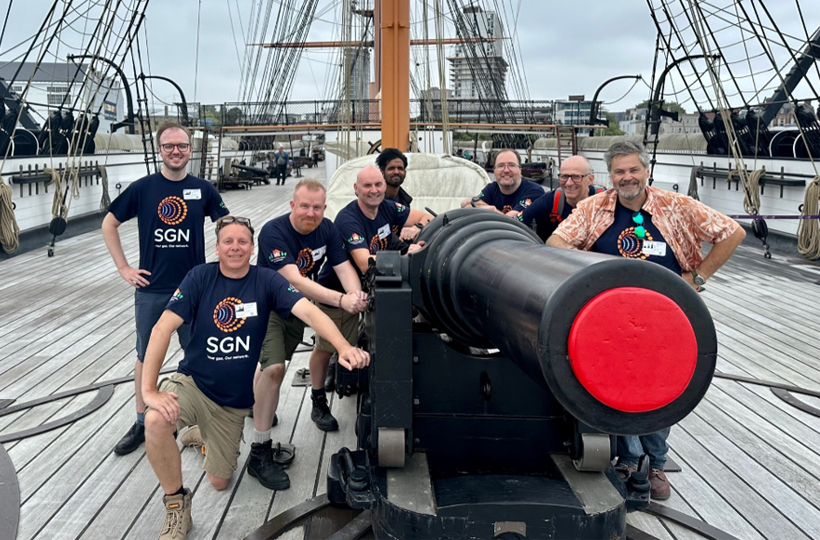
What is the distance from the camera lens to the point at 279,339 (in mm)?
2996

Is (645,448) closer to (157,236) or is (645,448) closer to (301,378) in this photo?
(301,378)

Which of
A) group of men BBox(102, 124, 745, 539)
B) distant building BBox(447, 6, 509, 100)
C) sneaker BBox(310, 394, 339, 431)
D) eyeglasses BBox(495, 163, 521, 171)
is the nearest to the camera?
group of men BBox(102, 124, 745, 539)

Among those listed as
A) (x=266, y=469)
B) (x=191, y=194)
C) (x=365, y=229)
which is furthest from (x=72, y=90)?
(x=266, y=469)

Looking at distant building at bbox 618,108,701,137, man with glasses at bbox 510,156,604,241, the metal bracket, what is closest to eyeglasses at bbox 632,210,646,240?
man with glasses at bbox 510,156,604,241

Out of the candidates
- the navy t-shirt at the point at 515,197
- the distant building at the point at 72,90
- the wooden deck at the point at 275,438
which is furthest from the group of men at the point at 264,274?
the distant building at the point at 72,90

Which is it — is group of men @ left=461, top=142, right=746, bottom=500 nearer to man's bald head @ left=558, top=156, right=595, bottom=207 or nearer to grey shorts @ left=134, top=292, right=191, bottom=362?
man's bald head @ left=558, top=156, right=595, bottom=207

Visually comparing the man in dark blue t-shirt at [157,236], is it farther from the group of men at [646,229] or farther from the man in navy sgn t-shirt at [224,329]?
the group of men at [646,229]

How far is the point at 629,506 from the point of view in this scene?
2062 mm

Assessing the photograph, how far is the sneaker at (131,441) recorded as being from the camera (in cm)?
298

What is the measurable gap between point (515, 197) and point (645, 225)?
4.85ft

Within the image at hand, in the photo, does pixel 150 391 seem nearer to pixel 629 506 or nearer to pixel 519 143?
pixel 629 506

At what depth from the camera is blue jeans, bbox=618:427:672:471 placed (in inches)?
104

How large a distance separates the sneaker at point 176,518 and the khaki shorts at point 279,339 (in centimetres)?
69

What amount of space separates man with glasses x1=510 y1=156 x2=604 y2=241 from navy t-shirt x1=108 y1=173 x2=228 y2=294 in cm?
152
